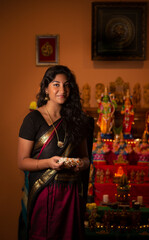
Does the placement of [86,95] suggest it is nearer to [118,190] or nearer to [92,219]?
[118,190]

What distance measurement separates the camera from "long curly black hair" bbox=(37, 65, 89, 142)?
1924 millimetres

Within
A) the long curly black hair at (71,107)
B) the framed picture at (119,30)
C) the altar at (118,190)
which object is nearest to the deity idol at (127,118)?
the altar at (118,190)

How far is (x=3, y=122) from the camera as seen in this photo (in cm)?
450

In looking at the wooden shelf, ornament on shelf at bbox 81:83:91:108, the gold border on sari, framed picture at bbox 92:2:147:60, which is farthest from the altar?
the gold border on sari

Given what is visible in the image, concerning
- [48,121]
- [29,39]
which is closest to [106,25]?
[29,39]

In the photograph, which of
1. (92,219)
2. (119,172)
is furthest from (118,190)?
(92,219)

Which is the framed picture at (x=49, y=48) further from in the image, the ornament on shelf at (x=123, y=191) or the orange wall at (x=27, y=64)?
the ornament on shelf at (x=123, y=191)

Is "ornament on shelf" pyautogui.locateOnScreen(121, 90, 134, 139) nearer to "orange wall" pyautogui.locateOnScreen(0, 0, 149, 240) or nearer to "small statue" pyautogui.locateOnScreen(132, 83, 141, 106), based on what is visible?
"small statue" pyautogui.locateOnScreen(132, 83, 141, 106)

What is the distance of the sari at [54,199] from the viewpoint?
1.82 metres

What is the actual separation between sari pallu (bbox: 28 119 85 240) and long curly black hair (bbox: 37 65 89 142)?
6cm

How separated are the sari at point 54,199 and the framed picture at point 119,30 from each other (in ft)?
8.70

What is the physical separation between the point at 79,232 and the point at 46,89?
0.85 meters

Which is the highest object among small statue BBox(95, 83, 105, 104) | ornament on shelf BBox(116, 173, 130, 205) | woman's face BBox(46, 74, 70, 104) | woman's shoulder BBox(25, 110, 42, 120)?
small statue BBox(95, 83, 105, 104)

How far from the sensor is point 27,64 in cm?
446
